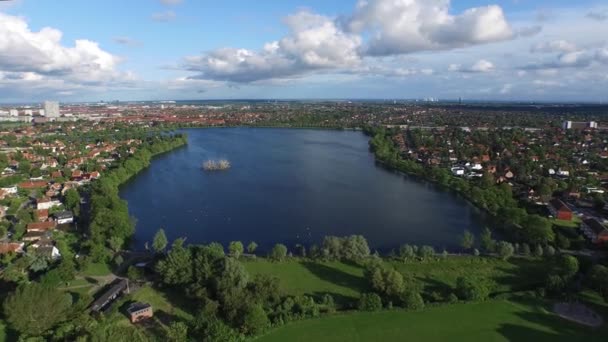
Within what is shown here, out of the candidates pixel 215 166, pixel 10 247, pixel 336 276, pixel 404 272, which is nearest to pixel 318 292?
pixel 336 276

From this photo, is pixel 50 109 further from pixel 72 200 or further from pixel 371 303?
pixel 371 303

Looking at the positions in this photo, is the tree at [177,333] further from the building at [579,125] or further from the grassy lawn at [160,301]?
the building at [579,125]

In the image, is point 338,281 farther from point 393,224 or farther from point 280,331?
point 393,224

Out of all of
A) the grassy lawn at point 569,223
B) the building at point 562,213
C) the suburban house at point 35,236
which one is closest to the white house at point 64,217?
the suburban house at point 35,236

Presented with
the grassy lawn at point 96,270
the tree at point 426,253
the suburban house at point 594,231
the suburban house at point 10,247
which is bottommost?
the grassy lawn at point 96,270

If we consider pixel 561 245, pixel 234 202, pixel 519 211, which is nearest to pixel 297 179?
pixel 234 202

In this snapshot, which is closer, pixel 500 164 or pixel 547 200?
pixel 547 200
